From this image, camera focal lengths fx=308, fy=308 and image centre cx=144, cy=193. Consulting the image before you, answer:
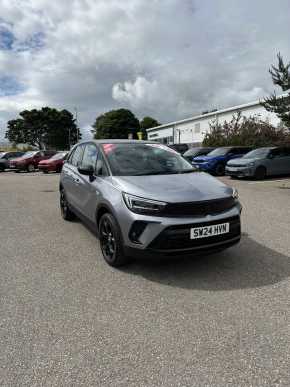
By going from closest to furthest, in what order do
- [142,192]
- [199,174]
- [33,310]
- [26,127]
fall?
A: [33,310] < [142,192] < [199,174] < [26,127]

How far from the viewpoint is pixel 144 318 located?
2820 millimetres

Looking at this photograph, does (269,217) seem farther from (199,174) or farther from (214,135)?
(214,135)

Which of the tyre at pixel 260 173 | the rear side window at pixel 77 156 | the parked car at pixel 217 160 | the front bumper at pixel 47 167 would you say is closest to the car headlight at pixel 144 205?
the rear side window at pixel 77 156

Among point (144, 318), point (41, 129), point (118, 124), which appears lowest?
point (144, 318)

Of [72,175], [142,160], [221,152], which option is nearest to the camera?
[142,160]

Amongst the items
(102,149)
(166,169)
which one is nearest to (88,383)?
(166,169)

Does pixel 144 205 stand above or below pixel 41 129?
below

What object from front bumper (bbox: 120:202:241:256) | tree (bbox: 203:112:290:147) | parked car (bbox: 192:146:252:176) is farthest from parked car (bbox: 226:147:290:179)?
front bumper (bbox: 120:202:241:256)

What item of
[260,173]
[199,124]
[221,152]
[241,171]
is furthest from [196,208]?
[199,124]

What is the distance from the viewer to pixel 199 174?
14.4 ft

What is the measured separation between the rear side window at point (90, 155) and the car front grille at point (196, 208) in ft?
5.78

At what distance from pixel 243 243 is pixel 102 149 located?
2.63m

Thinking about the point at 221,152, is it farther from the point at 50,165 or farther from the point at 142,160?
the point at 142,160

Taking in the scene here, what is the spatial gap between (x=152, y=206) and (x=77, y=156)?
2988 millimetres
